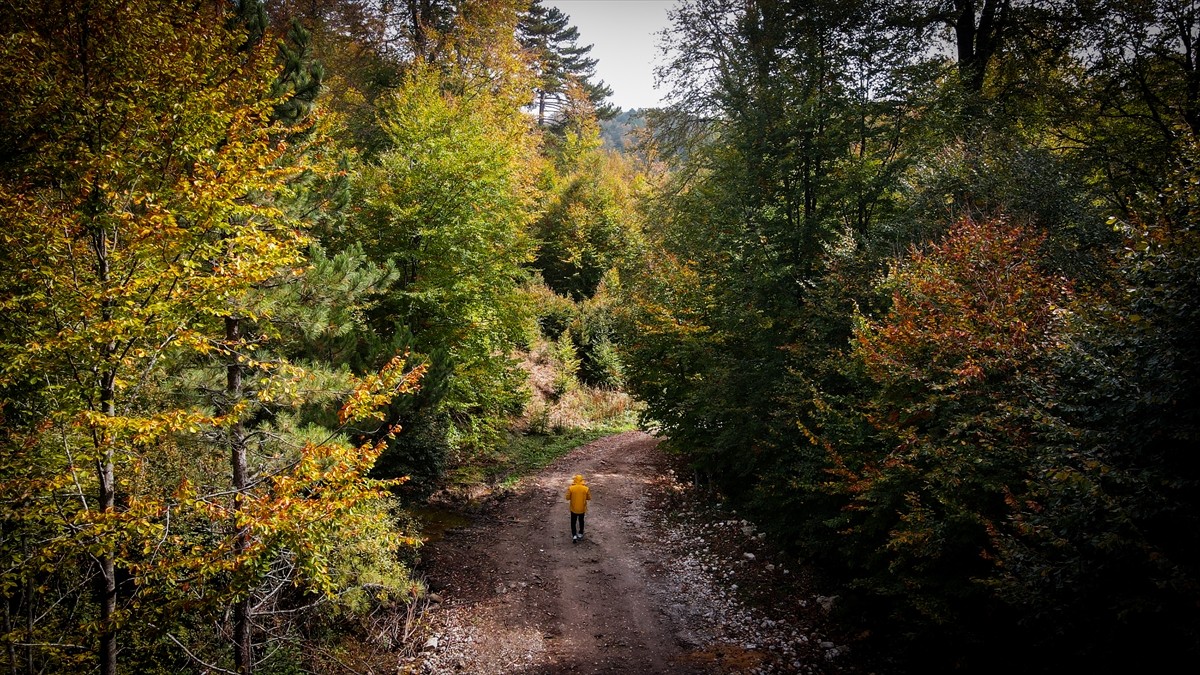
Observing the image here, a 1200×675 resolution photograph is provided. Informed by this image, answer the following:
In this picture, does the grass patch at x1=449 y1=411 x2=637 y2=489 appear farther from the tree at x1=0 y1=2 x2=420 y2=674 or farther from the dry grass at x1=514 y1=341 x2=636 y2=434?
the tree at x1=0 y1=2 x2=420 y2=674

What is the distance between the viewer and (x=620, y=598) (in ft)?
30.7

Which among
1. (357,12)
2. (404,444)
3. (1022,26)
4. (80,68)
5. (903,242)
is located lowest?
(404,444)

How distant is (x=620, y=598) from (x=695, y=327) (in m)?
Answer: 6.53

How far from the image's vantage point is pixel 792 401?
9117mm

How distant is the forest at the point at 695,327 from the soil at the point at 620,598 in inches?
34.9

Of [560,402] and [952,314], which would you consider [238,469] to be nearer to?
[952,314]

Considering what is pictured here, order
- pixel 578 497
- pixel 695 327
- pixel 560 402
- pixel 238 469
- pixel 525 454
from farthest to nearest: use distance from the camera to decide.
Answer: pixel 560 402 → pixel 525 454 → pixel 695 327 → pixel 578 497 → pixel 238 469

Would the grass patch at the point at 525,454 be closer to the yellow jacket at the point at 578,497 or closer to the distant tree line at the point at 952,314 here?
the yellow jacket at the point at 578,497

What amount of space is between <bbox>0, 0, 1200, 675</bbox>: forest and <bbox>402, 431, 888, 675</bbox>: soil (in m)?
0.89

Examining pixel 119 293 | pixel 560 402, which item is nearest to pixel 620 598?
pixel 119 293

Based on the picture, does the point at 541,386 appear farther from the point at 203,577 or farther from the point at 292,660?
the point at 203,577

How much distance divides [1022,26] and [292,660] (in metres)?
19.5

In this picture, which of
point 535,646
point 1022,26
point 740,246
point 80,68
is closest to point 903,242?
point 740,246

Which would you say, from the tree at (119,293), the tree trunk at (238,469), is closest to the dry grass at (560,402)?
the tree trunk at (238,469)
